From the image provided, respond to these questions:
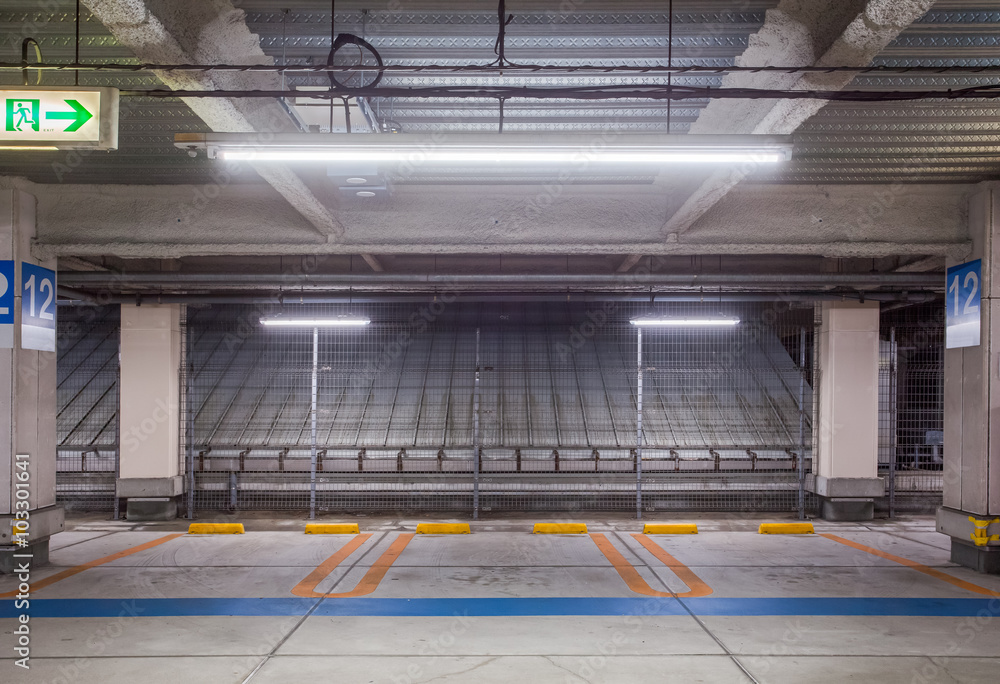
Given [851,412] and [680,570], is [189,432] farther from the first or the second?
[851,412]

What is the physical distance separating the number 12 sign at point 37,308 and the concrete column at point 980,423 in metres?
10.9

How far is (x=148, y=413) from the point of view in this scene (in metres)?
11.3

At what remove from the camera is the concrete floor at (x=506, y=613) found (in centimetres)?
479

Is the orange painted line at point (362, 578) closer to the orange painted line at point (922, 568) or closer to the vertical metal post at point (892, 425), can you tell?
the orange painted line at point (922, 568)

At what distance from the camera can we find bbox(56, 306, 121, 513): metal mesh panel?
1207 cm

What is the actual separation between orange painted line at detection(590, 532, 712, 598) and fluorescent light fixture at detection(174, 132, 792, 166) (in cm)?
456

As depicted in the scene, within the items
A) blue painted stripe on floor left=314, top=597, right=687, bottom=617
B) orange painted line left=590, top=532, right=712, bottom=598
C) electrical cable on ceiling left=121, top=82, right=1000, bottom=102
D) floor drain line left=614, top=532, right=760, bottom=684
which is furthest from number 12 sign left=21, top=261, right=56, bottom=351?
floor drain line left=614, top=532, right=760, bottom=684

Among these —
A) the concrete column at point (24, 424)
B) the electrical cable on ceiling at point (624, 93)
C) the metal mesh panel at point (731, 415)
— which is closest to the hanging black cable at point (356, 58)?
the electrical cable on ceiling at point (624, 93)

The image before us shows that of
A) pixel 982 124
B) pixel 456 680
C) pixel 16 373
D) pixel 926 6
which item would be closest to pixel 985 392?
pixel 982 124

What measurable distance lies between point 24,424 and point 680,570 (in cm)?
787

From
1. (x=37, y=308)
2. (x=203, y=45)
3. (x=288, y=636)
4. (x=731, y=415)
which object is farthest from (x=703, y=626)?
(x=731, y=415)

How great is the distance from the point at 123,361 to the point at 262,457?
2950 mm

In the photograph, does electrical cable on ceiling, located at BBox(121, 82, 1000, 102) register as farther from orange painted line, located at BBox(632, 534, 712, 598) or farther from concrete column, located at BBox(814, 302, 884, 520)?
concrete column, located at BBox(814, 302, 884, 520)

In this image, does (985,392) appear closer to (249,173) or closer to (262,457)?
(249,173)
